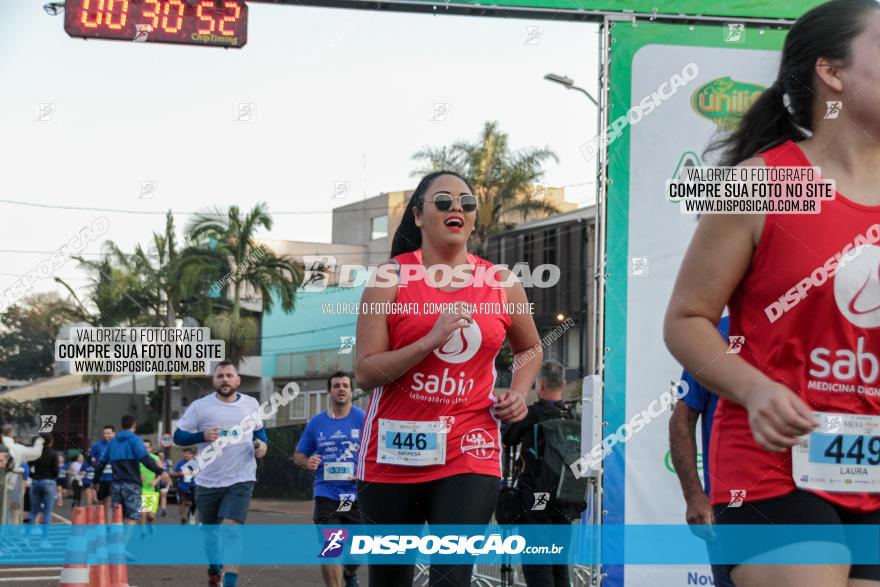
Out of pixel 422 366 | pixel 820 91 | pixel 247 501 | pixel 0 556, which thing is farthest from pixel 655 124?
pixel 0 556

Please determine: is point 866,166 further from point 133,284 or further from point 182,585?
point 133,284

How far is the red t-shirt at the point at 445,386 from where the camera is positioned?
4426 mm

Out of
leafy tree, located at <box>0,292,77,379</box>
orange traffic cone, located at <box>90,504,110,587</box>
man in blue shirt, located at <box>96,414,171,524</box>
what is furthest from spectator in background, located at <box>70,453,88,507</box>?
orange traffic cone, located at <box>90,504,110,587</box>

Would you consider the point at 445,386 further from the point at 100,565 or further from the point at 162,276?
the point at 162,276

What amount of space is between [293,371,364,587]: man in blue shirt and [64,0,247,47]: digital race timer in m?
3.25

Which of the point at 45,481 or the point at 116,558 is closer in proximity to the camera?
the point at 116,558

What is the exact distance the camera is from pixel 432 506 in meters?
4.37

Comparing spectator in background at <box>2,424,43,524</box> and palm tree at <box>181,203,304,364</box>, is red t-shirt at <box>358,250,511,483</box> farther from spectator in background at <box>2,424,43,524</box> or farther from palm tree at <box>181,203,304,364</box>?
palm tree at <box>181,203,304,364</box>

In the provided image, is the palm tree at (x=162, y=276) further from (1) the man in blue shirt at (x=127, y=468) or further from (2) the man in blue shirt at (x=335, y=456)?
(2) the man in blue shirt at (x=335, y=456)

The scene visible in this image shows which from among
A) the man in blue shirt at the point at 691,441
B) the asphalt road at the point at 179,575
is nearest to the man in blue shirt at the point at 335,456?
the asphalt road at the point at 179,575

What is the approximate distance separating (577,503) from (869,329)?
5330 mm

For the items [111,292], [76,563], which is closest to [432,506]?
[76,563]

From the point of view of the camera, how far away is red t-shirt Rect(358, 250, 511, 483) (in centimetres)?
443

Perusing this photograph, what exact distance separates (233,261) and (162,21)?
→ 23958mm
